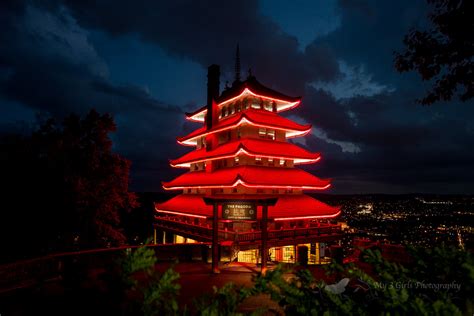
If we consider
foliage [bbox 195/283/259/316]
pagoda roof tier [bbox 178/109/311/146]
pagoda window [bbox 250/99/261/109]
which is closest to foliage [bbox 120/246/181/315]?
foliage [bbox 195/283/259/316]

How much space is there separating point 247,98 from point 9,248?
68.4ft

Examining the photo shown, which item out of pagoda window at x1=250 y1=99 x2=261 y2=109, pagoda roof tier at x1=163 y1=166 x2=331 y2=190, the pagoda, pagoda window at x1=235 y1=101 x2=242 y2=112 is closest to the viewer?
the pagoda

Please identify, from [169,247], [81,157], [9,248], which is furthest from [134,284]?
[81,157]

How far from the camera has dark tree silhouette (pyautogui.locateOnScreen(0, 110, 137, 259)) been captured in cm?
1523

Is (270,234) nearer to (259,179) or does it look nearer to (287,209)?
(287,209)

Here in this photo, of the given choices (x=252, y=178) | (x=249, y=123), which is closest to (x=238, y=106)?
(x=249, y=123)

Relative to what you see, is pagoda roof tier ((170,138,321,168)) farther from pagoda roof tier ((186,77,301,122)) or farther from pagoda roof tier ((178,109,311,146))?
pagoda roof tier ((186,77,301,122))

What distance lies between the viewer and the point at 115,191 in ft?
72.8

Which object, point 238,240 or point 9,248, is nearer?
point 9,248

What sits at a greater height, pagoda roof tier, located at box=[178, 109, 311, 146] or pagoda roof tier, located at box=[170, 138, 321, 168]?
pagoda roof tier, located at box=[178, 109, 311, 146]

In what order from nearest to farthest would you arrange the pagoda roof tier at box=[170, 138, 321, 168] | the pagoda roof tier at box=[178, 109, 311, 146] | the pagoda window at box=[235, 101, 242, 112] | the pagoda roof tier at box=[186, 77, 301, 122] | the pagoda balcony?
the pagoda balcony < the pagoda roof tier at box=[170, 138, 321, 168] < the pagoda roof tier at box=[178, 109, 311, 146] < the pagoda roof tier at box=[186, 77, 301, 122] < the pagoda window at box=[235, 101, 242, 112]

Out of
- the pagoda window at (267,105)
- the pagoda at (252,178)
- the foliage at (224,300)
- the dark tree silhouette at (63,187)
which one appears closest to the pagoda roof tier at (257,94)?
the pagoda at (252,178)

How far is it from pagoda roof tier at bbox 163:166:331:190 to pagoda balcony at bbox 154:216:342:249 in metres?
3.29

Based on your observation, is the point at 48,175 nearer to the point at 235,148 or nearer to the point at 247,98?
the point at 235,148
